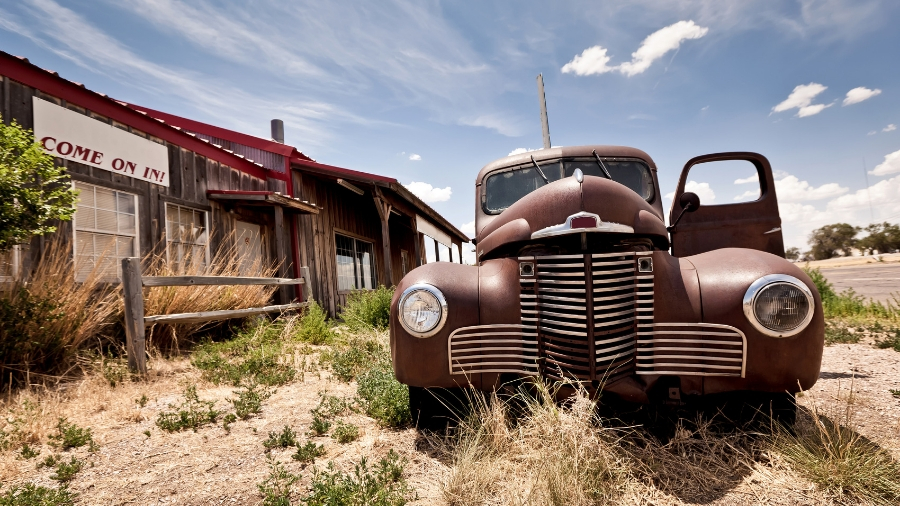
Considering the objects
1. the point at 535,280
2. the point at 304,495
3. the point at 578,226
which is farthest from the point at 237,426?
the point at 578,226

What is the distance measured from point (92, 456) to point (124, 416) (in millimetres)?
644

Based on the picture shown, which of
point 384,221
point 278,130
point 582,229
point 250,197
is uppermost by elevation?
point 278,130

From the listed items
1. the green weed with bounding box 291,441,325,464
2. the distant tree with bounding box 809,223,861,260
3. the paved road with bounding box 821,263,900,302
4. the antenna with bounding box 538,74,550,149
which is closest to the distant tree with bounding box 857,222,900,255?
the distant tree with bounding box 809,223,861,260

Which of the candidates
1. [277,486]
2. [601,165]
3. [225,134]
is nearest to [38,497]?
[277,486]

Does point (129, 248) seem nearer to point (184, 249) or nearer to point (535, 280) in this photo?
point (184, 249)

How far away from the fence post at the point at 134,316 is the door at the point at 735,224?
16.1ft

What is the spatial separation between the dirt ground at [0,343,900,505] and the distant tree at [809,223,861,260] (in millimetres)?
65818

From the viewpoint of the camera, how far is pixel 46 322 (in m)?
4.07

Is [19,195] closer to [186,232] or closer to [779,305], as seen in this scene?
[186,232]

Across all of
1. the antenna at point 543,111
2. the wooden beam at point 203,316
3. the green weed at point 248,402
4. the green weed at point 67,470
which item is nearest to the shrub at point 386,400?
the green weed at point 248,402

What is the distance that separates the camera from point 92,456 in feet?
8.49

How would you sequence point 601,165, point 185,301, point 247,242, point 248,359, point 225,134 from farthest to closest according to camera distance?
point 225,134 < point 247,242 < point 185,301 < point 248,359 < point 601,165

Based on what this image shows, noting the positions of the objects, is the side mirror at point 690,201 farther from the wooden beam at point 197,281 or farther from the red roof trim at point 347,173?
the red roof trim at point 347,173

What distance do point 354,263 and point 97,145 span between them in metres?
6.95
